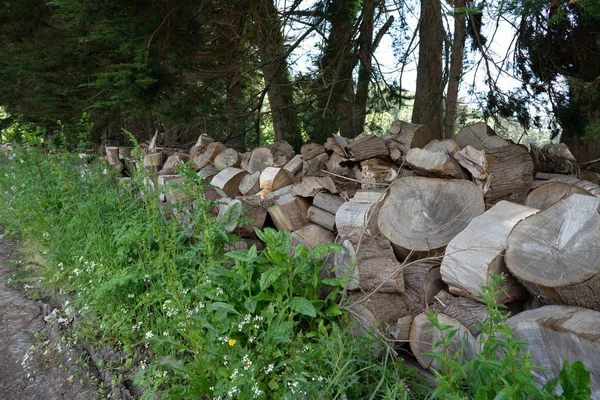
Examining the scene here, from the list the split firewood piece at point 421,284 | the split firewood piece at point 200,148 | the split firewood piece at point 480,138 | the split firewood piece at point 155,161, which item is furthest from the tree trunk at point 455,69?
the split firewood piece at point 155,161

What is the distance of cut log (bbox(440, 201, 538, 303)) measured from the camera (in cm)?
216

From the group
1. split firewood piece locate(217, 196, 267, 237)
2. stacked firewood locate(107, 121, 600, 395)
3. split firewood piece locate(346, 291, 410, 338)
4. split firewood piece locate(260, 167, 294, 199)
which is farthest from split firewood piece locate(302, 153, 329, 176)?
split firewood piece locate(346, 291, 410, 338)

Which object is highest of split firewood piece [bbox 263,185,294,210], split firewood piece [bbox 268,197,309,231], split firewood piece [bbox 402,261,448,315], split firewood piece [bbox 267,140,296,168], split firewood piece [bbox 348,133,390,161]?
split firewood piece [bbox 348,133,390,161]

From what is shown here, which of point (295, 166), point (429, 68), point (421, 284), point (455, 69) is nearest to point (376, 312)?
point (421, 284)

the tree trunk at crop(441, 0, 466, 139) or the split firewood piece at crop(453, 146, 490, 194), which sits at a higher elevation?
the tree trunk at crop(441, 0, 466, 139)

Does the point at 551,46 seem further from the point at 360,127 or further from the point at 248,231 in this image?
the point at 248,231

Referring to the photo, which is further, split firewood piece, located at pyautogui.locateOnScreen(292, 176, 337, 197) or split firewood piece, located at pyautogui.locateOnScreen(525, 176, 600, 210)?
split firewood piece, located at pyautogui.locateOnScreen(292, 176, 337, 197)

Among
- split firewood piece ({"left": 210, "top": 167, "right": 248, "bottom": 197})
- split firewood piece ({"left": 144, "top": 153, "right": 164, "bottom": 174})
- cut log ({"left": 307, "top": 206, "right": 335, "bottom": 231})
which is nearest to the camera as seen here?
cut log ({"left": 307, "top": 206, "right": 335, "bottom": 231})

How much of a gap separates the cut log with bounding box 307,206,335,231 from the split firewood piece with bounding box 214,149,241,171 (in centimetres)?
155

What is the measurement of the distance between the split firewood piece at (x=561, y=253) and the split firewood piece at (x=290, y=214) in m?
1.48

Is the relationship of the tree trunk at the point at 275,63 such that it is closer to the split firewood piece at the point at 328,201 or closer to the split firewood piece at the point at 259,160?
the split firewood piece at the point at 259,160

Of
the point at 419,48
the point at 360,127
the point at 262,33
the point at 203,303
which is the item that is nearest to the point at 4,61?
the point at 262,33

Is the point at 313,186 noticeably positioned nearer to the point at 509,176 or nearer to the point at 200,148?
the point at 509,176

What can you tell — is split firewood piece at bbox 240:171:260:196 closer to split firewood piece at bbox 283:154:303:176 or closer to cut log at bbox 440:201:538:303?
split firewood piece at bbox 283:154:303:176
